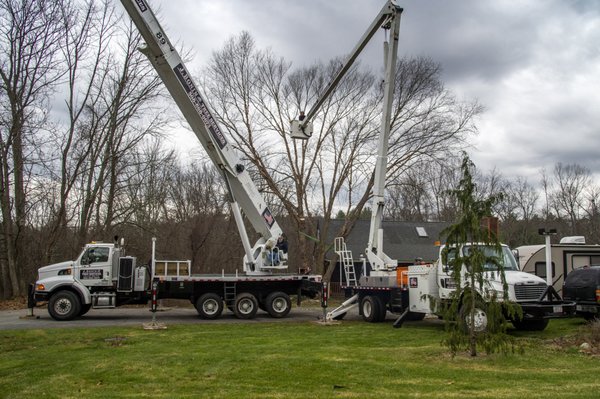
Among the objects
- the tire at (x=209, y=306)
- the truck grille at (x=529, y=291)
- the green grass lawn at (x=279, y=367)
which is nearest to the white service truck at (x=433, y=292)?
the truck grille at (x=529, y=291)

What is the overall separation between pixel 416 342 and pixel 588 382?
187 inches

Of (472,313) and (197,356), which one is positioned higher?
(472,313)

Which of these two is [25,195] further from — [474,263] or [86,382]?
[474,263]

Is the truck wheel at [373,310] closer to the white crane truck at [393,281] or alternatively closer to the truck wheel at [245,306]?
the white crane truck at [393,281]

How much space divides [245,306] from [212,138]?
554 cm

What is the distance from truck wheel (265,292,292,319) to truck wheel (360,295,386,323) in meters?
2.71

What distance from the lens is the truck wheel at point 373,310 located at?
57.0ft

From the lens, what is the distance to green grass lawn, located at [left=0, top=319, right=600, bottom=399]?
7504 mm

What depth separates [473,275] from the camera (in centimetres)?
997

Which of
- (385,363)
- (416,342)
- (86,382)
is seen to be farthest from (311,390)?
(416,342)

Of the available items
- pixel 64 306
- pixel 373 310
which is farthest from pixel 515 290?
pixel 64 306

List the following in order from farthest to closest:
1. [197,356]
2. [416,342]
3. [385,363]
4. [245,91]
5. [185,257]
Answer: [185,257], [245,91], [416,342], [197,356], [385,363]

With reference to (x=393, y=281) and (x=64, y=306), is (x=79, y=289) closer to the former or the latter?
(x=64, y=306)

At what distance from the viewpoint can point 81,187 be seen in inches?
1157
